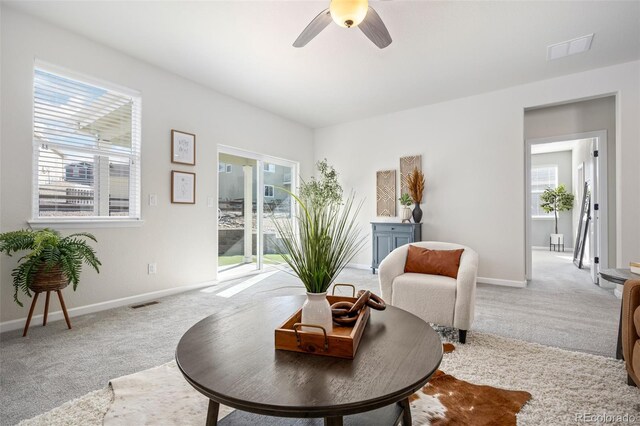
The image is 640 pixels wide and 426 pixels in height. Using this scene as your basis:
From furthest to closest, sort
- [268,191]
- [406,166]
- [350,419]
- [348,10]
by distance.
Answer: [268,191]
[406,166]
[348,10]
[350,419]

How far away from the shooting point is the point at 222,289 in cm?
394

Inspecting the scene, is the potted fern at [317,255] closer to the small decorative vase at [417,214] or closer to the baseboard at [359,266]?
the small decorative vase at [417,214]

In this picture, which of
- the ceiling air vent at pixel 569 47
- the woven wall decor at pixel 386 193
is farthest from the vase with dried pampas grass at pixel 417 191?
the ceiling air vent at pixel 569 47

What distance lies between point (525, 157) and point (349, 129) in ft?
9.60

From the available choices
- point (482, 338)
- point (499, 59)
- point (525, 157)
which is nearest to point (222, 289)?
point (482, 338)

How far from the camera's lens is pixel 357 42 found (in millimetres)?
3088

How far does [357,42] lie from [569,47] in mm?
2269

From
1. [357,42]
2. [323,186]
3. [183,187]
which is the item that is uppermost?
[357,42]

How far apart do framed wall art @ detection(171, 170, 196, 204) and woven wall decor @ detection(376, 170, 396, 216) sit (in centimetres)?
310

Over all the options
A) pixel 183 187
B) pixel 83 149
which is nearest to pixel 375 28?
pixel 183 187

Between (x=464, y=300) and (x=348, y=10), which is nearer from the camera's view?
(x=348, y=10)

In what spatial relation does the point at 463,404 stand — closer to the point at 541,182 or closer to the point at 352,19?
the point at 352,19

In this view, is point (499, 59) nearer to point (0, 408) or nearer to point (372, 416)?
point (372, 416)

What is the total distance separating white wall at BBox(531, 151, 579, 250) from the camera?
793 cm
